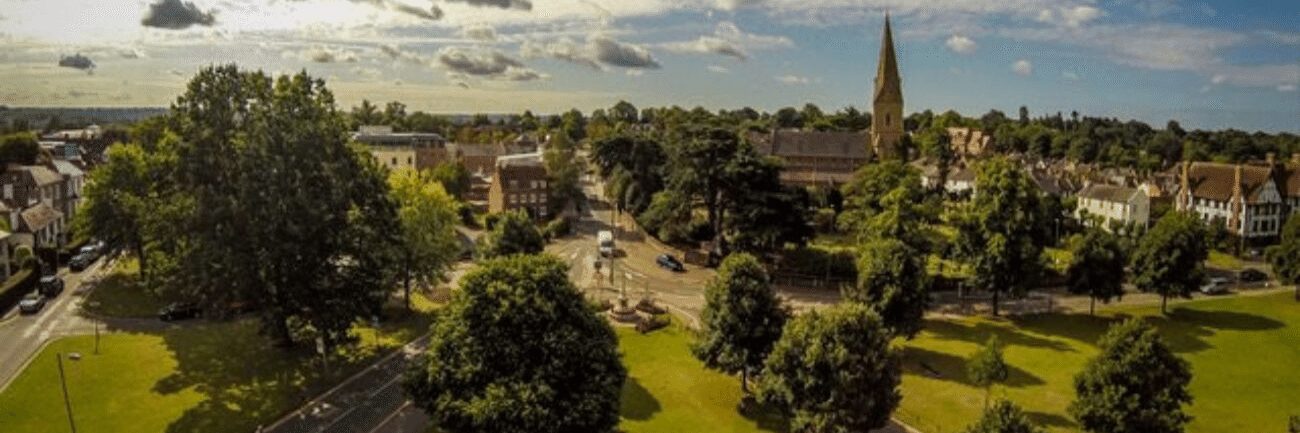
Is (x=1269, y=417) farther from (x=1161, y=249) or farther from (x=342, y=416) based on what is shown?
(x=342, y=416)

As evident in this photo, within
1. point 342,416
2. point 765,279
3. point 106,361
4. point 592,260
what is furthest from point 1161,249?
point 106,361

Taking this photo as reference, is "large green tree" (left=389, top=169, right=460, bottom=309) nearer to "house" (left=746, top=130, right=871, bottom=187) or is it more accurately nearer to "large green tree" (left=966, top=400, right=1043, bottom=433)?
"large green tree" (left=966, top=400, right=1043, bottom=433)

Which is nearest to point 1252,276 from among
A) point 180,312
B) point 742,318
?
point 742,318

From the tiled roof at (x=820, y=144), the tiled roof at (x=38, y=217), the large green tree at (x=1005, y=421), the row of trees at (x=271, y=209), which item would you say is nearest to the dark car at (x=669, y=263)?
the row of trees at (x=271, y=209)

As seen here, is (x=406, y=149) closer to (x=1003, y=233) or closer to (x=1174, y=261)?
(x=1003, y=233)

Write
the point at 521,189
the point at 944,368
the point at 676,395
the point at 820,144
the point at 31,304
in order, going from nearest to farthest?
the point at 676,395, the point at 944,368, the point at 31,304, the point at 521,189, the point at 820,144

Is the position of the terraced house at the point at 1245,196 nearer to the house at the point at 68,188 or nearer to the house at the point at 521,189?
the house at the point at 521,189
